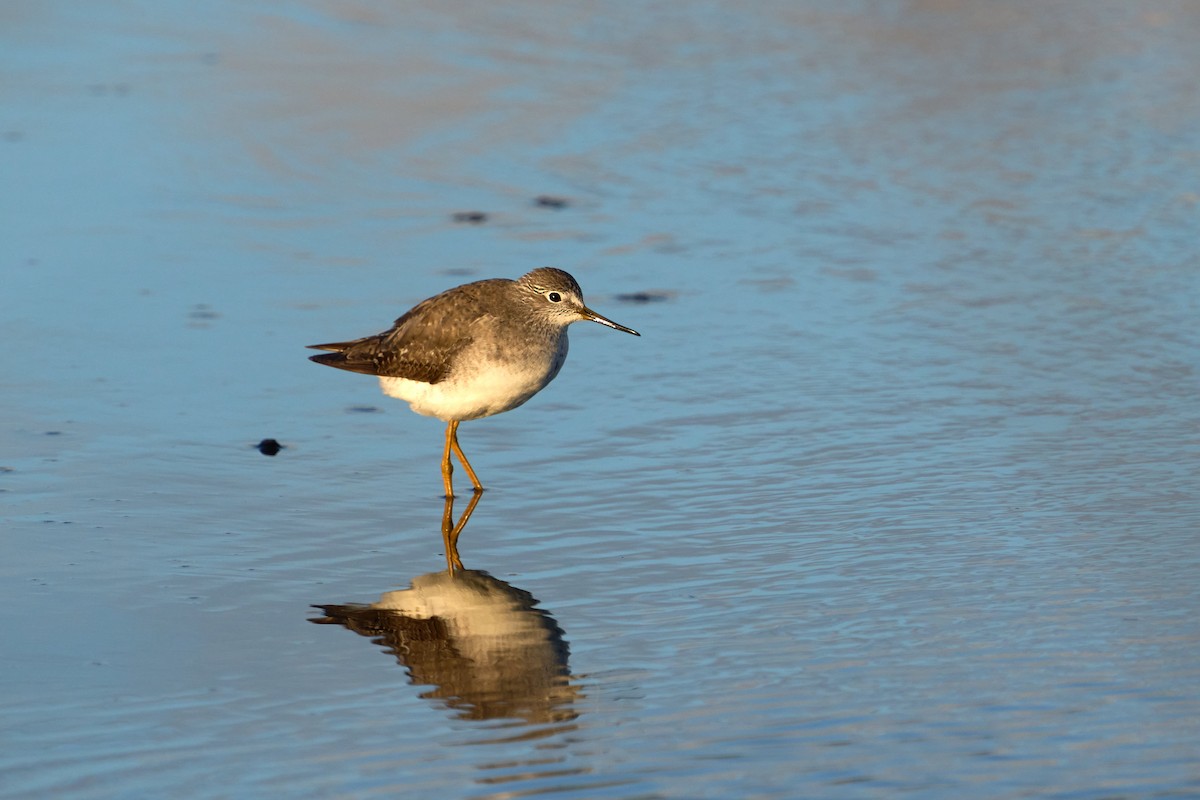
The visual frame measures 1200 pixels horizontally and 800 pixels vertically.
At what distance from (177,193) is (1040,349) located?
6.12 m

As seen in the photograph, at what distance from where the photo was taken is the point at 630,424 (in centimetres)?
787

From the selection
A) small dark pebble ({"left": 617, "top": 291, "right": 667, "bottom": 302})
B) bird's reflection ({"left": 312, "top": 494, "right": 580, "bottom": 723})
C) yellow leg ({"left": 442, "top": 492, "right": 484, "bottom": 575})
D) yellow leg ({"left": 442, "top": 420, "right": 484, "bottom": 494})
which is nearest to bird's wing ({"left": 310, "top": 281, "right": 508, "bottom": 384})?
yellow leg ({"left": 442, "top": 420, "right": 484, "bottom": 494})

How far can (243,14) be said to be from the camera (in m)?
16.5

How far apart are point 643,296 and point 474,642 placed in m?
4.27

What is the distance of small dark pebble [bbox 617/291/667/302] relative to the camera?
9594mm

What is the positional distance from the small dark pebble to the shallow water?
0.07 meters

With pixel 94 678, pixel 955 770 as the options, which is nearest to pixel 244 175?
pixel 94 678

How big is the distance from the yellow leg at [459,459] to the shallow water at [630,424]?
6.0 inches

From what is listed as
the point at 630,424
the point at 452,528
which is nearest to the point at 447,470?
the point at 452,528

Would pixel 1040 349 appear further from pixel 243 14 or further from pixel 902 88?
pixel 243 14

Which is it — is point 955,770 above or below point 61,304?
below

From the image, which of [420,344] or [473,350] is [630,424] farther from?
[420,344]

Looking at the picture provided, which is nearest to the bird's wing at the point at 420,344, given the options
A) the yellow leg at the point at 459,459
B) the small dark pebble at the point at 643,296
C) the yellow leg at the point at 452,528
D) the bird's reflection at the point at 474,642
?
the yellow leg at the point at 459,459

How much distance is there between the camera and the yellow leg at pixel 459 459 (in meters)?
7.32
